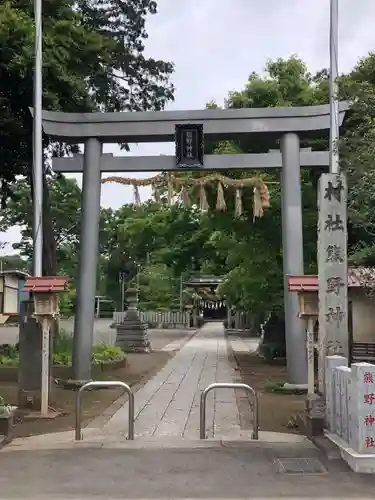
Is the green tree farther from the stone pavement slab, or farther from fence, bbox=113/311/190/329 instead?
fence, bbox=113/311/190/329

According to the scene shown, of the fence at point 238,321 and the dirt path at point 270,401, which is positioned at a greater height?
the fence at point 238,321

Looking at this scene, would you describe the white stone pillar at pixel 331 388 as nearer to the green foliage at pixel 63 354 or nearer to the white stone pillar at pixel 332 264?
the white stone pillar at pixel 332 264

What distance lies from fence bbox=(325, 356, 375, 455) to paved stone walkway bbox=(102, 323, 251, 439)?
1.76 m

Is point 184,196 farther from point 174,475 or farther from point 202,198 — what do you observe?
point 174,475

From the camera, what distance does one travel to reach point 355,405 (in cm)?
752

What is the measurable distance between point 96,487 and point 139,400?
7.16 meters

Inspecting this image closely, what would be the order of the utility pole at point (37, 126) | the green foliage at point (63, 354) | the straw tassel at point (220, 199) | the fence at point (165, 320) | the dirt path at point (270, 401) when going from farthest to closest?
the fence at point (165, 320) < the green foliage at point (63, 354) < the straw tassel at point (220, 199) < the utility pole at point (37, 126) < the dirt path at point (270, 401)

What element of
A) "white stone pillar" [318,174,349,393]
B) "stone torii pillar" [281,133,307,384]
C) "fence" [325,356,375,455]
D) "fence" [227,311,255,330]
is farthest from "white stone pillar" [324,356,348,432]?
"fence" [227,311,255,330]

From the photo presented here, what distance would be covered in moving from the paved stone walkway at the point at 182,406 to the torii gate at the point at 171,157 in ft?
6.65

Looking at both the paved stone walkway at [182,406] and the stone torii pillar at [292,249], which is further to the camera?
the stone torii pillar at [292,249]

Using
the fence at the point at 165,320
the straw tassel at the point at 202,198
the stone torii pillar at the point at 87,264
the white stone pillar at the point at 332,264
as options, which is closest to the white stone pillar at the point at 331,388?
the white stone pillar at the point at 332,264

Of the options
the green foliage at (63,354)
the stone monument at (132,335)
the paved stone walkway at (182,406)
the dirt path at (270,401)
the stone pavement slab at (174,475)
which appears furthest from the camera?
the stone monument at (132,335)

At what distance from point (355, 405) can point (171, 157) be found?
29.4 feet

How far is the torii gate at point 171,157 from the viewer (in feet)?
49.1
